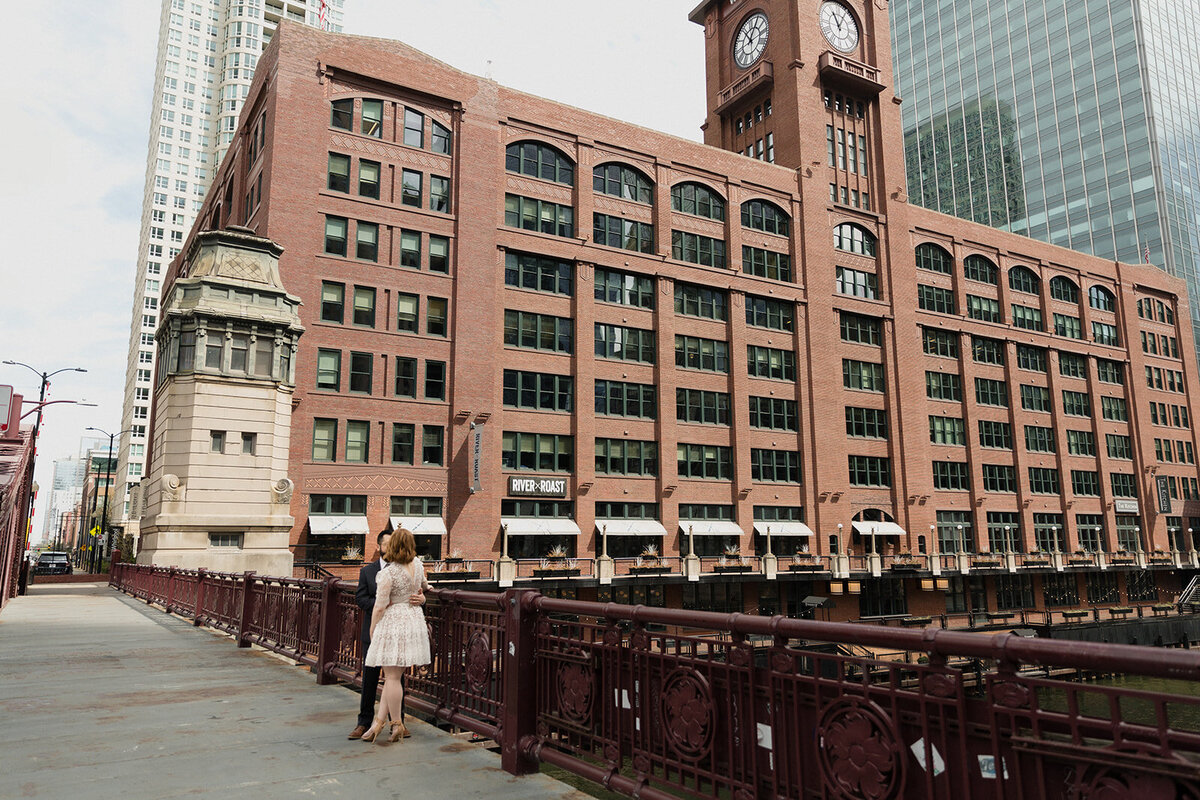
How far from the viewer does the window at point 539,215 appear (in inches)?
1778

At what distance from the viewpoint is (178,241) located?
128 m

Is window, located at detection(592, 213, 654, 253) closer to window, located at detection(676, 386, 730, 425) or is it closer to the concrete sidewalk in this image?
window, located at detection(676, 386, 730, 425)

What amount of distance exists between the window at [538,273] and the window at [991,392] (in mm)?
34121

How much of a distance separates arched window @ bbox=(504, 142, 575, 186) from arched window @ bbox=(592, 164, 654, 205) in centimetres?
179

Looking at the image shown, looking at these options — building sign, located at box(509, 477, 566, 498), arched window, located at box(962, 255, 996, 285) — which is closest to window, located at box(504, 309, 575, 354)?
building sign, located at box(509, 477, 566, 498)

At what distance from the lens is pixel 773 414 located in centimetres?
5131

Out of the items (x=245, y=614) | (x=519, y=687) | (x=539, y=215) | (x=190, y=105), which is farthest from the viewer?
(x=190, y=105)

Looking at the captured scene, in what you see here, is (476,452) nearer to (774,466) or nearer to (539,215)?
(539,215)

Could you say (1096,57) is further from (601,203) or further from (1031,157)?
(601,203)

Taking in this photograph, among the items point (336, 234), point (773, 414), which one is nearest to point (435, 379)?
point (336, 234)

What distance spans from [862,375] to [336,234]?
35001 mm

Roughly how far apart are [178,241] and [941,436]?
11826 cm

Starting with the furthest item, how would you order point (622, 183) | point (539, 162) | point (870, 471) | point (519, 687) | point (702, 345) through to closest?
1. point (870, 471)
2. point (702, 345)
3. point (622, 183)
4. point (539, 162)
5. point (519, 687)

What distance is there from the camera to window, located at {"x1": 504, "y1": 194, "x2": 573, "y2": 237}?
45156 millimetres
